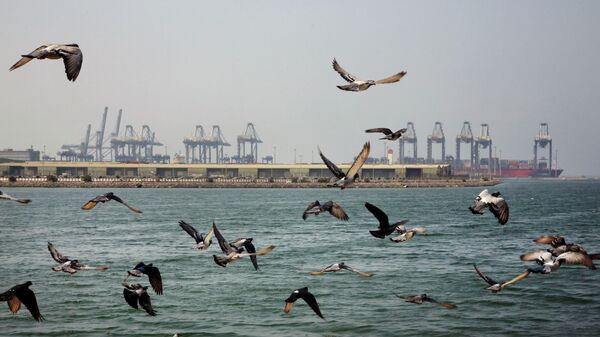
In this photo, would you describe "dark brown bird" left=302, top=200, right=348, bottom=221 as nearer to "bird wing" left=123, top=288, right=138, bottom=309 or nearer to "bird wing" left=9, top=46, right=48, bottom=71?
"bird wing" left=123, top=288, right=138, bottom=309

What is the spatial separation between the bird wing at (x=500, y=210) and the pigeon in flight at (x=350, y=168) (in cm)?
221

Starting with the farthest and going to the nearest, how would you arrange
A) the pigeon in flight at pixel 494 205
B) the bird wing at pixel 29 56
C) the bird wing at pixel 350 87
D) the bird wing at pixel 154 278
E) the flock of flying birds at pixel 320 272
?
the bird wing at pixel 350 87, the pigeon in flight at pixel 494 205, the bird wing at pixel 154 278, the flock of flying birds at pixel 320 272, the bird wing at pixel 29 56

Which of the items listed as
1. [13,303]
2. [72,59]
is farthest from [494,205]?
[13,303]

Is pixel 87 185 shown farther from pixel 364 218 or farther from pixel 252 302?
pixel 252 302

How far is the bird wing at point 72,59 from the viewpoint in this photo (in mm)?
10162

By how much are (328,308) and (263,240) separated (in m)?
24.2

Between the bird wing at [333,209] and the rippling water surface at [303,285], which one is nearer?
the bird wing at [333,209]

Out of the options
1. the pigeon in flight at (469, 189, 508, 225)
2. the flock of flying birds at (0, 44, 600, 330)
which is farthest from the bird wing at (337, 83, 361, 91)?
the pigeon in flight at (469, 189, 508, 225)

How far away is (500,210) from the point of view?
12.3 metres

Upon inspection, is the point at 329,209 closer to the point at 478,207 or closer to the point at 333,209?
the point at 333,209

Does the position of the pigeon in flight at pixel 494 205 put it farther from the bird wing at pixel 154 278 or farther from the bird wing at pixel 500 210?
the bird wing at pixel 154 278

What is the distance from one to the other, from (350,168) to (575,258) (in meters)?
3.60

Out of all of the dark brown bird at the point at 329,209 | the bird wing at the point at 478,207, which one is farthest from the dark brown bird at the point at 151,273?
the bird wing at the point at 478,207

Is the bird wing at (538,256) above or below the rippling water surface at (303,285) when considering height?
above
